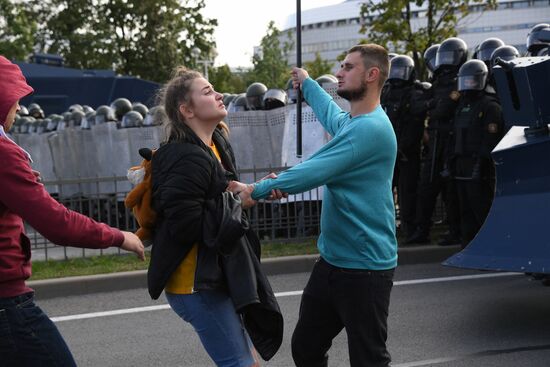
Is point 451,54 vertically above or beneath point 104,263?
above

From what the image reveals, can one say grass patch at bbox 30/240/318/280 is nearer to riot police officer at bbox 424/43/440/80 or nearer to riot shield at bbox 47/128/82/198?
riot police officer at bbox 424/43/440/80

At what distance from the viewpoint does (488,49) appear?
10.3 m

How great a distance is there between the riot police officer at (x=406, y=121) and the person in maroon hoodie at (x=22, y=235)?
289 inches

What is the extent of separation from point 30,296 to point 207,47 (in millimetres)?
38598

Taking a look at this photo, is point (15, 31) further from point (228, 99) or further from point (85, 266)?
point (85, 266)

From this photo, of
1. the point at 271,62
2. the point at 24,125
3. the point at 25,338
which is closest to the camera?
the point at 25,338

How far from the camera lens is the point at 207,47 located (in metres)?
41.0

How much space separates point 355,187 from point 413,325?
2942mm

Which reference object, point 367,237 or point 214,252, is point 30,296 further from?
point 367,237

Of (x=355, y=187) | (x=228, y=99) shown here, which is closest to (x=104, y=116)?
(x=228, y=99)

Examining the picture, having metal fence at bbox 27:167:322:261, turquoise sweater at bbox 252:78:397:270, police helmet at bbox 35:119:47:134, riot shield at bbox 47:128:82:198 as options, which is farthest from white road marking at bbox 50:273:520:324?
police helmet at bbox 35:119:47:134

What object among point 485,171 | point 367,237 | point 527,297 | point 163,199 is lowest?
point 527,297

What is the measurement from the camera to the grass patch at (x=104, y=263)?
8.74 m

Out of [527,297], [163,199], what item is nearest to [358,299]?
[163,199]
